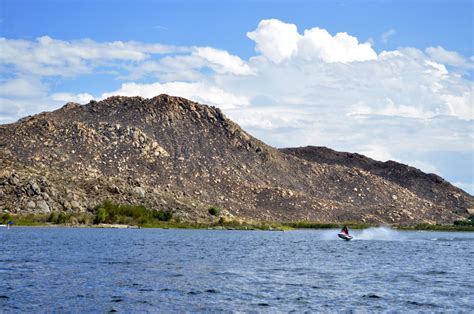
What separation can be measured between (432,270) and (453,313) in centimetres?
3407

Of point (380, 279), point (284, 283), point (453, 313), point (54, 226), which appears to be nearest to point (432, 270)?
point (380, 279)

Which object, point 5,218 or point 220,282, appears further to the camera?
point 5,218

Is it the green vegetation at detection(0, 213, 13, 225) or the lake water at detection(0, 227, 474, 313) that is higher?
the green vegetation at detection(0, 213, 13, 225)

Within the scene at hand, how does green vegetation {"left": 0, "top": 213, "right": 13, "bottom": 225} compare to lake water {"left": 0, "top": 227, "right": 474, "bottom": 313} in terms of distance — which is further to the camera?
green vegetation {"left": 0, "top": 213, "right": 13, "bottom": 225}

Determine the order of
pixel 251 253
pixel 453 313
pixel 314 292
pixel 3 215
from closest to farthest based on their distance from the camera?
pixel 453 313 → pixel 314 292 → pixel 251 253 → pixel 3 215

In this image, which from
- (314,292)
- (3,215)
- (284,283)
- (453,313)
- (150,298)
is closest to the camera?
(453,313)

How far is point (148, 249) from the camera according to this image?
10225 cm

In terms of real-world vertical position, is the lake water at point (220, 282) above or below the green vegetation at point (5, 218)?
below

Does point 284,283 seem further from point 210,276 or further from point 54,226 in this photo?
point 54,226

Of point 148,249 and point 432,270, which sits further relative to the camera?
point 148,249

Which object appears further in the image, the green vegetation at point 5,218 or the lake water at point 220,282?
the green vegetation at point 5,218

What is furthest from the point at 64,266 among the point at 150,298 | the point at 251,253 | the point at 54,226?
the point at 54,226

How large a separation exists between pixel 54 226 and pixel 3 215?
13.7 meters

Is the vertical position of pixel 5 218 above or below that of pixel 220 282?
above
